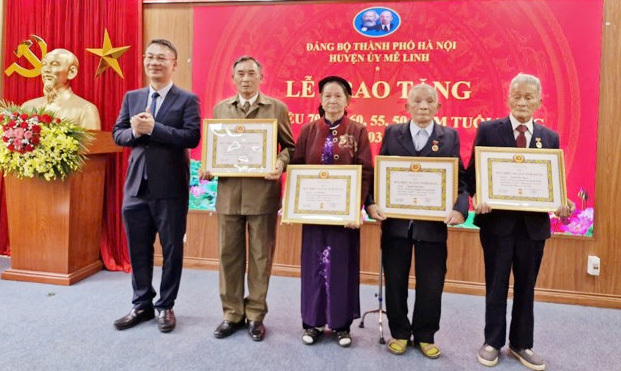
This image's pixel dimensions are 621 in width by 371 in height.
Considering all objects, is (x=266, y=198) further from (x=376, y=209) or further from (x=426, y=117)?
(x=426, y=117)

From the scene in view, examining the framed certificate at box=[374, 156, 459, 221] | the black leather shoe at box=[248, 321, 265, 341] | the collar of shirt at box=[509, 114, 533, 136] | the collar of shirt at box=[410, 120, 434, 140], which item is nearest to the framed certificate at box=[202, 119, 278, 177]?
the framed certificate at box=[374, 156, 459, 221]

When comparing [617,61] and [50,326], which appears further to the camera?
[617,61]

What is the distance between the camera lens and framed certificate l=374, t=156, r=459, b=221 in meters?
2.24

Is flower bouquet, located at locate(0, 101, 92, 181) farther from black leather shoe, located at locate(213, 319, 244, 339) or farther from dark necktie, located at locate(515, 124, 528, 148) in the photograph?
dark necktie, located at locate(515, 124, 528, 148)

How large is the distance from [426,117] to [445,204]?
448 mm

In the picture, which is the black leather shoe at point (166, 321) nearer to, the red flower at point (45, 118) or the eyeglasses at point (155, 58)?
the eyeglasses at point (155, 58)

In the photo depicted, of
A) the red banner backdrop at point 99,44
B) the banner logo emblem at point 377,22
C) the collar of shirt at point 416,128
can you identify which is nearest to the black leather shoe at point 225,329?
the collar of shirt at point 416,128

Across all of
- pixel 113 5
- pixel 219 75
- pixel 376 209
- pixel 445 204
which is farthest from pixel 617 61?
pixel 113 5

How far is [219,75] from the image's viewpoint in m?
3.87

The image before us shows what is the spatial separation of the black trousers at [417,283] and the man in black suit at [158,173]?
1.24m

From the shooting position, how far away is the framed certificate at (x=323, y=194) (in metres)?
2.30

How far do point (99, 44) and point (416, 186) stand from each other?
312 centimetres

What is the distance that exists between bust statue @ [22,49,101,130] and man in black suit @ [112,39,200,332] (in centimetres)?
125

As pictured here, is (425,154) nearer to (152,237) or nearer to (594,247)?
(152,237)
